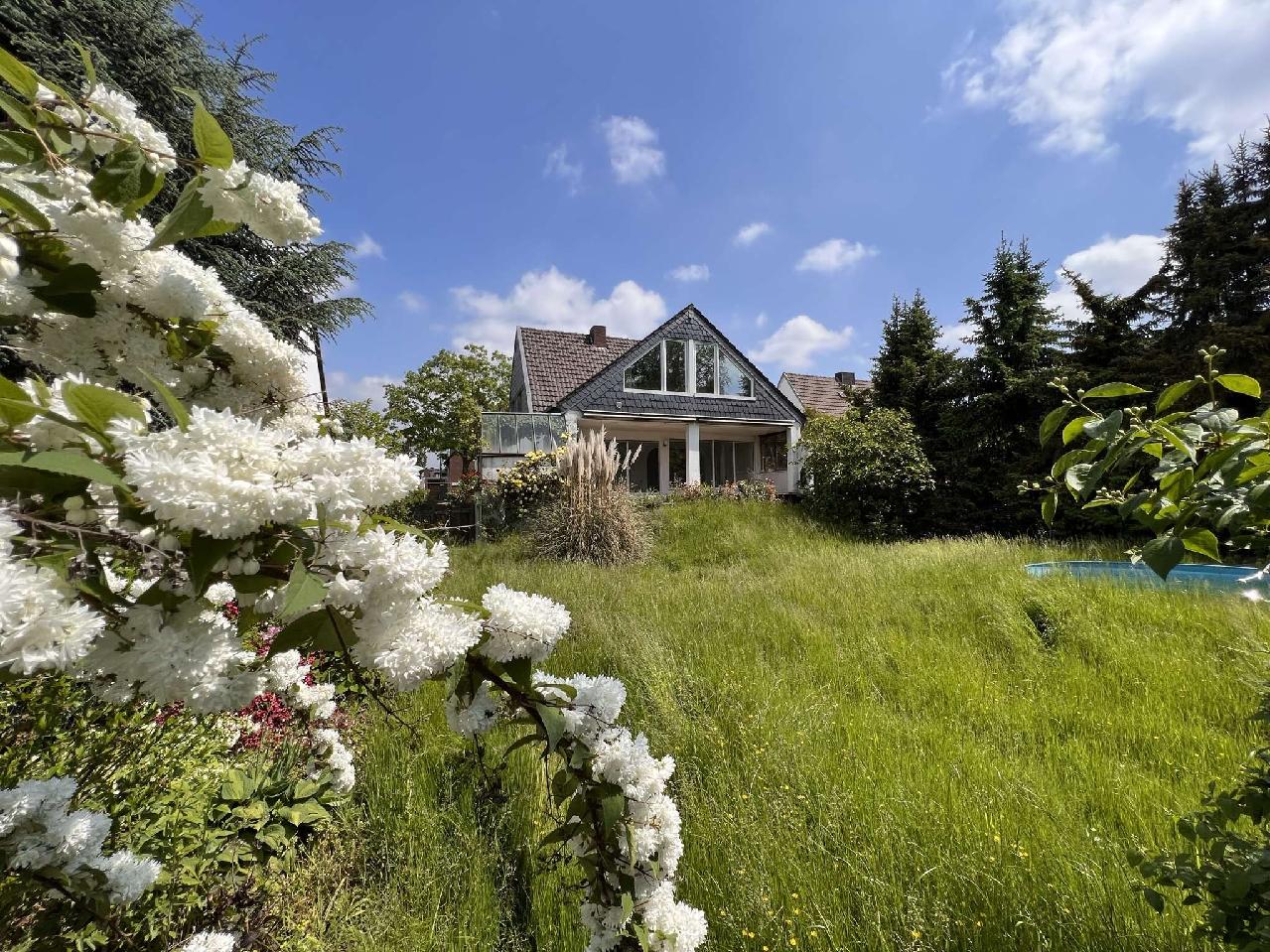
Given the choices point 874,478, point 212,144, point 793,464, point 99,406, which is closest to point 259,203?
point 212,144

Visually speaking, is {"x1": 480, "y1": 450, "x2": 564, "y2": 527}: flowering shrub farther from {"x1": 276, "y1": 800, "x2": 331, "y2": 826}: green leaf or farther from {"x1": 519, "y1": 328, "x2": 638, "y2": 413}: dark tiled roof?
{"x1": 276, "y1": 800, "x2": 331, "y2": 826}: green leaf

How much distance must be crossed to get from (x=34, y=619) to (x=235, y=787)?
6.75ft

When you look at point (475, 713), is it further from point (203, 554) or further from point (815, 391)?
point (815, 391)

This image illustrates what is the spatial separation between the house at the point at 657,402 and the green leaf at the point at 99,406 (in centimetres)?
1281

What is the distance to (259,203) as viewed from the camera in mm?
903

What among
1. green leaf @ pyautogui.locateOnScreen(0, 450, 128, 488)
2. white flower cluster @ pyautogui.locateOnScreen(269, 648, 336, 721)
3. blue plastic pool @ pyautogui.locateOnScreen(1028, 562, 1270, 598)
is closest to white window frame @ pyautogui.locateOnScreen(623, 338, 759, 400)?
blue plastic pool @ pyautogui.locateOnScreen(1028, 562, 1270, 598)

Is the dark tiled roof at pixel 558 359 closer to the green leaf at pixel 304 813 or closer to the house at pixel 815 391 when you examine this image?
the house at pixel 815 391

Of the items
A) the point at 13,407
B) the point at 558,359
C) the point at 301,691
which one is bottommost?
the point at 301,691

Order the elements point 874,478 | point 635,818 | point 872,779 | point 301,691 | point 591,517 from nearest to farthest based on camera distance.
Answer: point 635,818 < point 301,691 < point 872,779 < point 591,517 < point 874,478

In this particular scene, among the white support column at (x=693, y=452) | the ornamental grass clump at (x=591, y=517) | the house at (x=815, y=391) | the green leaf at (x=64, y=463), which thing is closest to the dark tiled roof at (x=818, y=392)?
the house at (x=815, y=391)

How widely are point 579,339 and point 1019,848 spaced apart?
18.1m

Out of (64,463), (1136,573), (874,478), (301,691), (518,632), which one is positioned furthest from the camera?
(874,478)

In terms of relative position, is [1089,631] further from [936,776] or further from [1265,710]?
[1265,710]

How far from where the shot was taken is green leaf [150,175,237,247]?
698 mm
